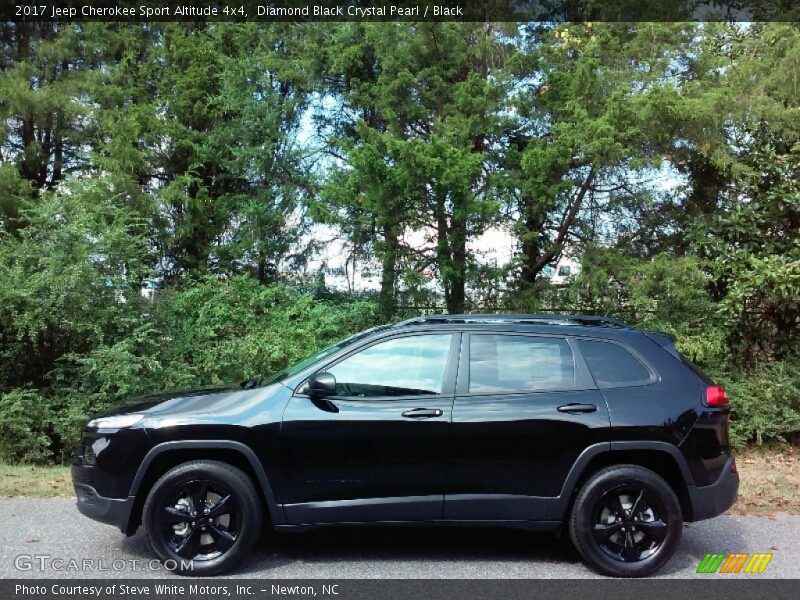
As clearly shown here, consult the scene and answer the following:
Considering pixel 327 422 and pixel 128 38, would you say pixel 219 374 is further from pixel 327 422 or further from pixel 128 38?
pixel 128 38

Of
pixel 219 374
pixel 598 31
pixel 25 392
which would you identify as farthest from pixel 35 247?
pixel 598 31

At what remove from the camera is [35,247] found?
364 inches

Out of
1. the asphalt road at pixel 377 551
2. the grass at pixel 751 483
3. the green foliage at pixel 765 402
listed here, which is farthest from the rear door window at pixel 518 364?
the green foliage at pixel 765 402

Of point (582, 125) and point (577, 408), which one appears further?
point (582, 125)

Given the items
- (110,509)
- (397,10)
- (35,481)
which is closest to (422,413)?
(110,509)

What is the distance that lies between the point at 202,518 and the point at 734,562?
12.2ft

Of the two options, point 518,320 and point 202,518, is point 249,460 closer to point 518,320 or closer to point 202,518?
point 202,518

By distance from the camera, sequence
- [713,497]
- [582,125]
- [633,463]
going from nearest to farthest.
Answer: [713,497]
[633,463]
[582,125]

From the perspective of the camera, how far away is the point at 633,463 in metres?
4.84

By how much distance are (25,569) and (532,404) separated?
3.55 m

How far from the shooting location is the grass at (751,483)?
21.6 ft

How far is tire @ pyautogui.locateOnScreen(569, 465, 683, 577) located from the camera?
15.2 ft

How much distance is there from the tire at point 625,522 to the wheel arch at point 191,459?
2.03 metres

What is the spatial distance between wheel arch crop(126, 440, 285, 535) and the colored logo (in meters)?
2.99
